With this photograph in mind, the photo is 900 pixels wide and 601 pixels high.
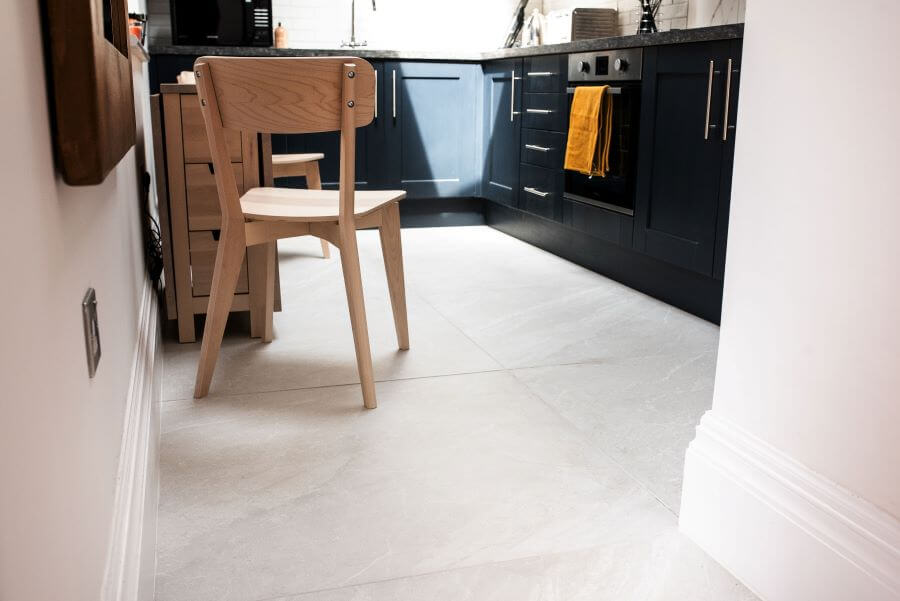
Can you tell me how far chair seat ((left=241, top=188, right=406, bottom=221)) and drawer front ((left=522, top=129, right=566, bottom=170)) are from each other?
5.43ft

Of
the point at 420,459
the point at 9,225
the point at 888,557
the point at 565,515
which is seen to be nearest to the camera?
the point at 9,225

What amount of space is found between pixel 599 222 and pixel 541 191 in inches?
23.5

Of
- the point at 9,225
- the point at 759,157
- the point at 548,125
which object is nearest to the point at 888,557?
the point at 759,157

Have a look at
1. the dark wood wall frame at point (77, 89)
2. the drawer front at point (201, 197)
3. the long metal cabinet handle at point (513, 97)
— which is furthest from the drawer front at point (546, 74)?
the dark wood wall frame at point (77, 89)

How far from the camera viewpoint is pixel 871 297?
3.76 ft

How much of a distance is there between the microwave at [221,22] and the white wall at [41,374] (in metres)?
3.78

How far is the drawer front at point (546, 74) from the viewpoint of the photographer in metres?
3.86

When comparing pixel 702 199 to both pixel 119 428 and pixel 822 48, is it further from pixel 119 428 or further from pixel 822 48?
pixel 119 428

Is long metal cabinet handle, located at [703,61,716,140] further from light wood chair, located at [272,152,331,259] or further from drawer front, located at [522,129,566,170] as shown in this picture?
light wood chair, located at [272,152,331,259]

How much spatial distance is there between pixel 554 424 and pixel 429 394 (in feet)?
1.17

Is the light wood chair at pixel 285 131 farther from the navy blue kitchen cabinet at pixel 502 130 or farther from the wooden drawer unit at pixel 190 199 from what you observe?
the navy blue kitchen cabinet at pixel 502 130

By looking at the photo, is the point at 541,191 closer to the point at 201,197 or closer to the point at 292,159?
the point at 292,159

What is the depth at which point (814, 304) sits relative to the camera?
1.24 m

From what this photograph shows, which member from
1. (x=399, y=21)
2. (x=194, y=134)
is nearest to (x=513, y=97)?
(x=399, y=21)
